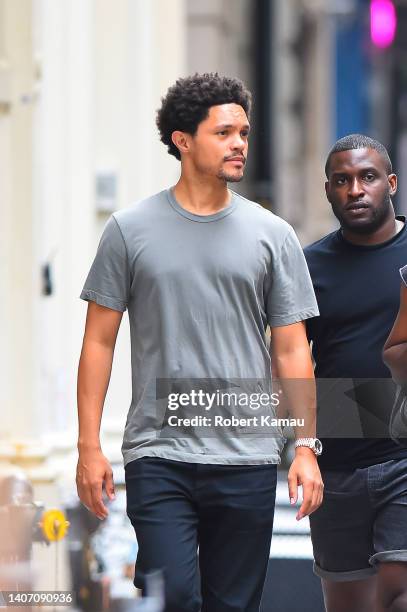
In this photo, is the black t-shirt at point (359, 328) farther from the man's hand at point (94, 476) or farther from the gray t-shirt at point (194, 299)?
the man's hand at point (94, 476)

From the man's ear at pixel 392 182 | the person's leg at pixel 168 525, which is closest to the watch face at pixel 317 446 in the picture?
the person's leg at pixel 168 525

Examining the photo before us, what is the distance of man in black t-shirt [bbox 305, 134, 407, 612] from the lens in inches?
193

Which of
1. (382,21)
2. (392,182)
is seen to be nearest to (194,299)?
(392,182)

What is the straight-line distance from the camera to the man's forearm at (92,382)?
4535 mm

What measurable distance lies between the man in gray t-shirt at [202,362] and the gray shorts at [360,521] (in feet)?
1.15

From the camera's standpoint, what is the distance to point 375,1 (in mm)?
24156

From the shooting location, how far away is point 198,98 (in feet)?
15.1

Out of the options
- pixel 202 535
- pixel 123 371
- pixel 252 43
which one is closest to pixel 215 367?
pixel 202 535

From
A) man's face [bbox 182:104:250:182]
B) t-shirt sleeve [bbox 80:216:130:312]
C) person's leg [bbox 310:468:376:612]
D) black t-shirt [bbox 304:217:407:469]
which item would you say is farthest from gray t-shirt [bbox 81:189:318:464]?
person's leg [bbox 310:468:376:612]

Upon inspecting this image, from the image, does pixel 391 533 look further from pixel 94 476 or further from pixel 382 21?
pixel 382 21

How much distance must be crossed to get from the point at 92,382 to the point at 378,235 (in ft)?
3.39

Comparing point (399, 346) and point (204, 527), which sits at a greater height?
point (399, 346)

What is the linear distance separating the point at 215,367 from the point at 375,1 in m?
20.4

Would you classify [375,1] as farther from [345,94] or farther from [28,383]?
[28,383]
